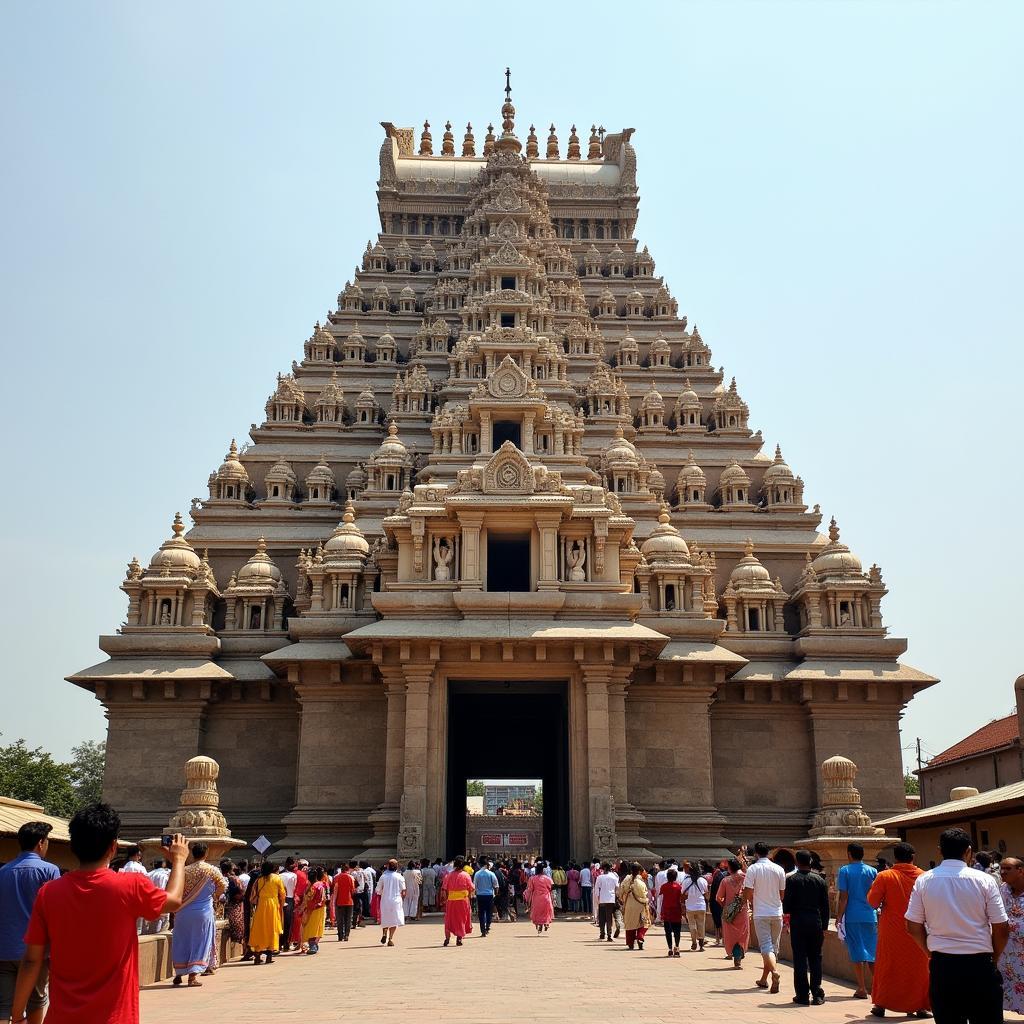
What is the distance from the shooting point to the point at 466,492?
34688 millimetres

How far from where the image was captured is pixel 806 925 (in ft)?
46.4

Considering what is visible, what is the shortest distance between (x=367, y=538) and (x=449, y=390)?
813cm

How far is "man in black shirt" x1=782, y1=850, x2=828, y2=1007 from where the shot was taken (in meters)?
13.8

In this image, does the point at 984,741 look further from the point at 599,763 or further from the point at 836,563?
the point at 599,763

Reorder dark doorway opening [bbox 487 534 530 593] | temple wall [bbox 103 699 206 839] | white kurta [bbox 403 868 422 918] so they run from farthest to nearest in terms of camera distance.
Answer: dark doorway opening [bbox 487 534 530 593] → temple wall [bbox 103 699 206 839] → white kurta [bbox 403 868 422 918]

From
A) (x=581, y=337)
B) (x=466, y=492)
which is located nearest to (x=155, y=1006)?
(x=466, y=492)

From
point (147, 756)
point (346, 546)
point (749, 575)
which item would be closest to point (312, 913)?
point (147, 756)

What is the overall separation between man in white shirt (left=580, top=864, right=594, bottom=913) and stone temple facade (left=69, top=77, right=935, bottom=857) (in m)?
1.25

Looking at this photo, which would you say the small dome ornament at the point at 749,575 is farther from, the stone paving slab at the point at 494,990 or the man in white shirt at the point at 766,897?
the man in white shirt at the point at 766,897

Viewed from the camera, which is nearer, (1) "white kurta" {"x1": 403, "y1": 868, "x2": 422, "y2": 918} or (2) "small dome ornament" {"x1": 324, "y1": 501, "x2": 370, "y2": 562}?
(1) "white kurta" {"x1": 403, "y1": 868, "x2": 422, "y2": 918}

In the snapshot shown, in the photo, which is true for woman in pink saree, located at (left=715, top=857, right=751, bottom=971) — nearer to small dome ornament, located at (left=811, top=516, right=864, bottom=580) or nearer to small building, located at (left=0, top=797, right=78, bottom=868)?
small building, located at (left=0, top=797, right=78, bottom=868)

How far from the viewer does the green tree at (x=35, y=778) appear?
68.4 metres

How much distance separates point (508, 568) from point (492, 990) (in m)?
25.5

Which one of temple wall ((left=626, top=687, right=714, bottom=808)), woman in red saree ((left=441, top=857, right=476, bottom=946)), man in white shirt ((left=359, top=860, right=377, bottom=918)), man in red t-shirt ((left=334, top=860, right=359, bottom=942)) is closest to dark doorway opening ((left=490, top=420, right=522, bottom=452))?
temple wall ((left=626, top=687, right=714, bottom=808))
